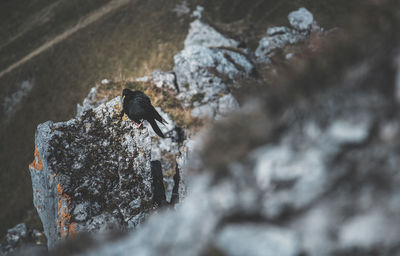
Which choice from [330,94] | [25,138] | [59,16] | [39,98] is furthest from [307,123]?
[59,16]

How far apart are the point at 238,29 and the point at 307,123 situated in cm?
3924

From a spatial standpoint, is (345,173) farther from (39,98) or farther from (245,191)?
(39,98)

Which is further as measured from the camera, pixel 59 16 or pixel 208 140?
pixel 59 16

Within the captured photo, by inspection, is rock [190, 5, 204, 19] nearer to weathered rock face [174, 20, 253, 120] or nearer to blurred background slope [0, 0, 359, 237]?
blurred background slope [0, 0, 359, 237]

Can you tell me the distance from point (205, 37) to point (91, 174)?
108 feet

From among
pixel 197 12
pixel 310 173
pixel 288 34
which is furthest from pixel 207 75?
pixel 197 12

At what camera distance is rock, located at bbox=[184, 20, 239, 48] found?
35816 millimetres

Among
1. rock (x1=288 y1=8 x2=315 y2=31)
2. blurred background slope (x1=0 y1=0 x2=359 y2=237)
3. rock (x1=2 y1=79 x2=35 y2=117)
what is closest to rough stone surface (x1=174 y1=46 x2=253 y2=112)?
blurred background slope (x1=0 y1=0 x2=359 y2=237)

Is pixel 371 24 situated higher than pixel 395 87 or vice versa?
pixel 371 24

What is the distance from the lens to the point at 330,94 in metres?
3.20

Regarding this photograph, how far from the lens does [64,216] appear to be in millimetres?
7566

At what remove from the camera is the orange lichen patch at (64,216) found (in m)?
7.41

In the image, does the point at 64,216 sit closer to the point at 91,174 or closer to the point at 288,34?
the point at 91,174

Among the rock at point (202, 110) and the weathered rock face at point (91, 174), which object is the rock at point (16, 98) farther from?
the weathered rock face at point (91, 174)
